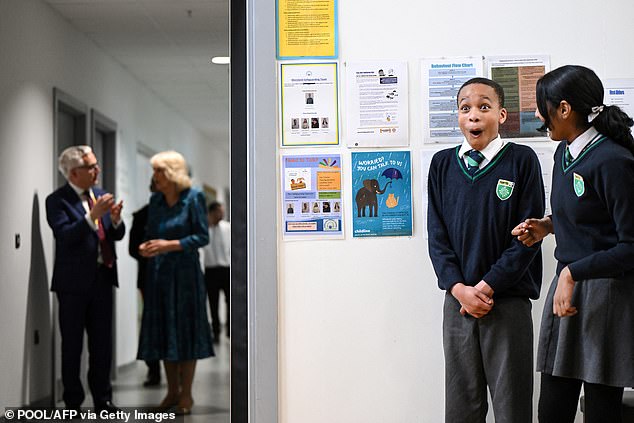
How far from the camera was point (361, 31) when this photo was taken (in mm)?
2895

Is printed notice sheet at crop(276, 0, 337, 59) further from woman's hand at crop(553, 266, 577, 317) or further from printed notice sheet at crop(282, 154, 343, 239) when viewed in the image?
woman's hand at crop(553, 266, 577, 317)

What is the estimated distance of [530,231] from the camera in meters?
2.40

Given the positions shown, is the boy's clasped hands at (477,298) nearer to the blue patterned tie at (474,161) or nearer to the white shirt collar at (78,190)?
the blue patterned tie at (474,161)

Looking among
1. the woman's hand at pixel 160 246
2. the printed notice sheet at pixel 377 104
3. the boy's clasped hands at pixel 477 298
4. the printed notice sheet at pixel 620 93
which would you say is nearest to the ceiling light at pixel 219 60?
the woman's hand at pixel 160 246

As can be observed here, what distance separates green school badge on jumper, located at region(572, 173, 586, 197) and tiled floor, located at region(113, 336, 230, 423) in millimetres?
2931

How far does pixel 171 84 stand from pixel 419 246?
6.13 metres

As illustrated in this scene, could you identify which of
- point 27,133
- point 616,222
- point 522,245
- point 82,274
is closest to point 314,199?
point 522,245

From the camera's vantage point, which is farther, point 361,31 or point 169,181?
point 169,181

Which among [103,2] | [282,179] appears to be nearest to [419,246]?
[282,179]

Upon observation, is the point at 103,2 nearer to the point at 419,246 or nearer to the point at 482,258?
the point at 419,246

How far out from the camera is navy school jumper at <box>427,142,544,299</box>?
245 centimetres

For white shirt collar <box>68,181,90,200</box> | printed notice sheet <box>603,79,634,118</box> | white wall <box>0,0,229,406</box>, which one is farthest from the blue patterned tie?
white wall <box>0,0,229,406</box>

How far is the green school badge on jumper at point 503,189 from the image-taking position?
246 centimetres

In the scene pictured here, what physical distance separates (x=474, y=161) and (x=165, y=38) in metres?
4.62
